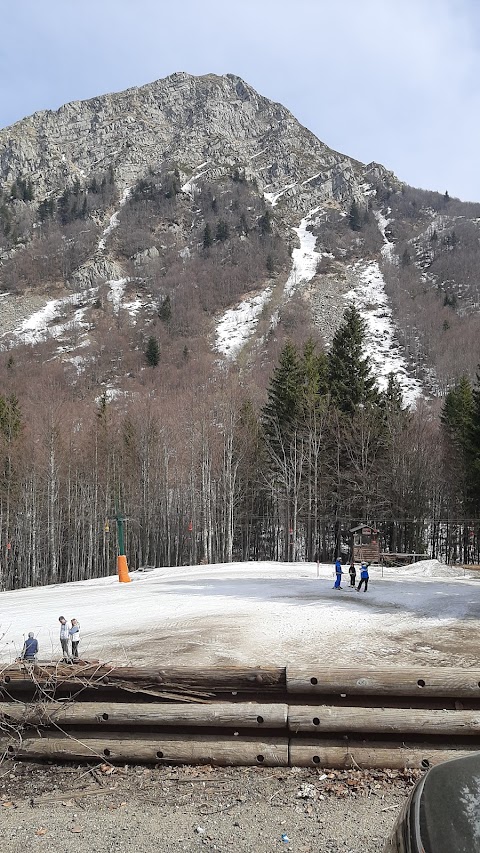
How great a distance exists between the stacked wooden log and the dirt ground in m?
0.19

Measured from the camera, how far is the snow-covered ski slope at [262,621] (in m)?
12.0

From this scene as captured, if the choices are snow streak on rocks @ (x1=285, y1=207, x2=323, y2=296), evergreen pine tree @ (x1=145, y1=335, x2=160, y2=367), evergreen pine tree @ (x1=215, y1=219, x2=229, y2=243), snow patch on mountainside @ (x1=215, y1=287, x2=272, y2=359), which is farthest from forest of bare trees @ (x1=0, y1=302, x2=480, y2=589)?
evergreen pine tree @ (x1=215, y1=219, x2=229, y2=243)

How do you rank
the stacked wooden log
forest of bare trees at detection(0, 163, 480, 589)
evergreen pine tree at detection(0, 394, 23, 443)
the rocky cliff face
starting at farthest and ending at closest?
the rocky cliff face → evergreen pine tree at detection(0, 394, 23, 443) → forest of bare trees at detection(0, 163, 480, 589) → the stacked wooden log

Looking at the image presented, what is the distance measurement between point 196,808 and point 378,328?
414 ft

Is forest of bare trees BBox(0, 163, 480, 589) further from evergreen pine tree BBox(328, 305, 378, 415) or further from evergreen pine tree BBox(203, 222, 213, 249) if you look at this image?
evergreen pine tree BBox(203, 222, 213, 249)

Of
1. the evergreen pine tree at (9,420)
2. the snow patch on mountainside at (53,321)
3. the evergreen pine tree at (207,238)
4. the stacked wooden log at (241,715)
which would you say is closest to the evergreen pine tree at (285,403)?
the evergreen pine tree at (9,420)

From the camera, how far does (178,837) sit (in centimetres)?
511

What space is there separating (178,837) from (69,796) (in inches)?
59.9

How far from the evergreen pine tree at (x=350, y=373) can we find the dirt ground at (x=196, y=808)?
1553 inches

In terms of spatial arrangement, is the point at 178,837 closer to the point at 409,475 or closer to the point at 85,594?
the point at 85,594

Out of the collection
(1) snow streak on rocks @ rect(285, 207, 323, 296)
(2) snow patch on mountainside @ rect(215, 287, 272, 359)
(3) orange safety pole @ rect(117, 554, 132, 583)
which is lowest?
(3) orange safety pole @ rect(117, 554, 132, 583)

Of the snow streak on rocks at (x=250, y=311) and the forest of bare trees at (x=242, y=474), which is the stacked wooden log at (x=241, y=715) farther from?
the snow streak on rocks at (x=250, y=311)

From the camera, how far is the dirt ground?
5023mm

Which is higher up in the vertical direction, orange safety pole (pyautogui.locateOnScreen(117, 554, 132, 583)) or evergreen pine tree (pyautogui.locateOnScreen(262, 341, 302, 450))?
evergreen pine tree (pyautogui.locateOnScreen(262, 341, 302, 450))
